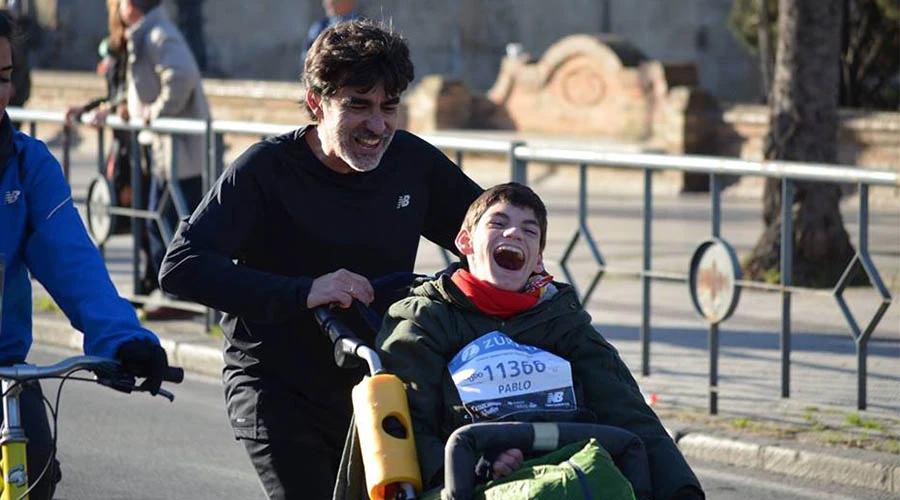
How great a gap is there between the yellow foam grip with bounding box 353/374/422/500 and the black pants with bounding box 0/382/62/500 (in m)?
0.73

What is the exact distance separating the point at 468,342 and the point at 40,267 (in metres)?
1.00

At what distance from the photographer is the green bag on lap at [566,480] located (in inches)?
130

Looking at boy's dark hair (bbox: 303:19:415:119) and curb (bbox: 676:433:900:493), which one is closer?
boy's dark hair (bbox: 303:19:415:119)

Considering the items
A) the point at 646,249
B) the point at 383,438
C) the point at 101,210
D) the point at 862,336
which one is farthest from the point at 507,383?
the point at 101,210

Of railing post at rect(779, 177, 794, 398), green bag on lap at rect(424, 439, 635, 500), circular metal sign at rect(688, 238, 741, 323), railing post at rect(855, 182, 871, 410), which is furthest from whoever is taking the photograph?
circular metal sign at rect(688, 238, 741, 323)

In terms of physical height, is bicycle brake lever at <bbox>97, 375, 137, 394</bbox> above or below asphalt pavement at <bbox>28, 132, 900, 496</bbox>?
above

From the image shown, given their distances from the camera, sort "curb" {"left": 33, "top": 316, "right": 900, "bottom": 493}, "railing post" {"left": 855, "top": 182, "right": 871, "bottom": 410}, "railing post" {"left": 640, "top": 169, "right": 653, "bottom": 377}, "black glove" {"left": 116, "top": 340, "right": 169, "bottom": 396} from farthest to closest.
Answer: "railing post" {"left": 640, "top": 169, "right": 653, "bottom": 377} < "railing post" {"left": 855, "top": 182, "right": 871, "bottom": 410} < "curb" {"left": 33, "top": 316, "right": 900, "bottom": 493} < "black glove" {"left": 116, "top": 340, "right": 169, "bottom": 396}

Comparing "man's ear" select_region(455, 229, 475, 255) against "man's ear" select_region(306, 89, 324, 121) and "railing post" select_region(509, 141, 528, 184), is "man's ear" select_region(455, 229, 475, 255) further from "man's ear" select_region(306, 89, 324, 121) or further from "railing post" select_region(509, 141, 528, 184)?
"railing post" select_region(509, 141, 528, 184)

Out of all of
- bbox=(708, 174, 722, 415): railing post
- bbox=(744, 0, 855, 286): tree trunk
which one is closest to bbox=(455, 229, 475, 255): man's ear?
bbox=(708, 174, 722, 415): railing post

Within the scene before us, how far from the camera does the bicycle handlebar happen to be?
11.4 feet

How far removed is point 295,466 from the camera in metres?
4.22

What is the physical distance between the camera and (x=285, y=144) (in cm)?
435

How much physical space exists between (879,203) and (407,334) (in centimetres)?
1517

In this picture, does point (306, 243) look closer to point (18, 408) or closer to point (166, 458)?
point (18, 408)
